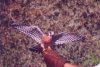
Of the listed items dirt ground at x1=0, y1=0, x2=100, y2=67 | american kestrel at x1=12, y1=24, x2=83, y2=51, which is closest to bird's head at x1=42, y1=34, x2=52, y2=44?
american kestrel at x1=12, y1=24, x2=83, y2=51

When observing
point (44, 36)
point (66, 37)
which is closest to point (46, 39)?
point (44, 36)

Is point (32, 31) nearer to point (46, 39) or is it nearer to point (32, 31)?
point (32, 31)

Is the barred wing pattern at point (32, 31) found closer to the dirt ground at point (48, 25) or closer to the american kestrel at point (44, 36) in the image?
the american kestrel at point (44, 36)

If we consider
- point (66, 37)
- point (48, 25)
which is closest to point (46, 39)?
point (66, 37)

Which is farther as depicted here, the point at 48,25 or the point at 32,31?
the point at 48,25

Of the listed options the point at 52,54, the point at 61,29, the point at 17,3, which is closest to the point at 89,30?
the point at 61,29

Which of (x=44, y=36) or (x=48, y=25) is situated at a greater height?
(x=44, y=36)

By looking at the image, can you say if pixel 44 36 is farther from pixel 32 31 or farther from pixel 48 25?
pixel 48 25
